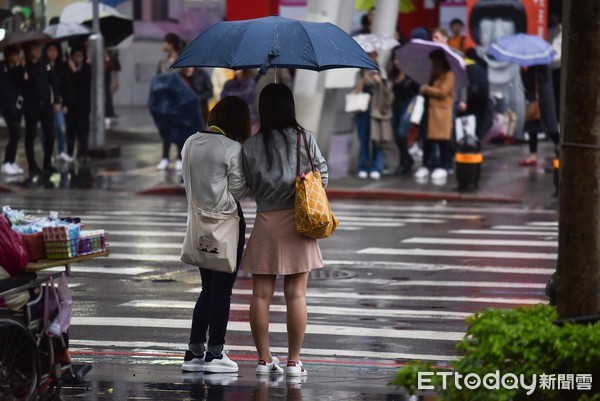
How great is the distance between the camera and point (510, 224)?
1781 cm

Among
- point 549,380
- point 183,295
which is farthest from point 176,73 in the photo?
point 549,380

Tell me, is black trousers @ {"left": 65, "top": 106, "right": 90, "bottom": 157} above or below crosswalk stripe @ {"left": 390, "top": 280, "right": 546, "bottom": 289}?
below

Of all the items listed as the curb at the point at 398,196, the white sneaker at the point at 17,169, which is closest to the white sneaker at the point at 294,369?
the curb at the point at 398,196

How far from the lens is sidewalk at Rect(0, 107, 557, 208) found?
2102 centimetres

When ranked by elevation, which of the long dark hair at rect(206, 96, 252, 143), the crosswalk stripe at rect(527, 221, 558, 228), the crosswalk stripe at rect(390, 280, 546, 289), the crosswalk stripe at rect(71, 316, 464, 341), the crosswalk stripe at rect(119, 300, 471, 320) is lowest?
the crosswalk stripe at rect(527, 221, 558, 228)

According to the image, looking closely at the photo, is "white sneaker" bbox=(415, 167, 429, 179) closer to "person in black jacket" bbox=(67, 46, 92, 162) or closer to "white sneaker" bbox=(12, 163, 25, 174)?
"person in black jacket" bbox=(67, 46, 92, 162)

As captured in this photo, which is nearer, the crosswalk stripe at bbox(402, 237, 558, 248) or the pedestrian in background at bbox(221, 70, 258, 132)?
the crosswalk stripe at bbox(402, 237, 558, 248)

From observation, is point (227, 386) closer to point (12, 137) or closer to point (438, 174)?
point (438, 174)

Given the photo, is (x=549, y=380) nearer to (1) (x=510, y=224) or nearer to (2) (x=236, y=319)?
(2) (x=236, y=319)

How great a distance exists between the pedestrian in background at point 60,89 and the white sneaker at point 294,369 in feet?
53.7

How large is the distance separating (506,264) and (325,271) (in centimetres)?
192

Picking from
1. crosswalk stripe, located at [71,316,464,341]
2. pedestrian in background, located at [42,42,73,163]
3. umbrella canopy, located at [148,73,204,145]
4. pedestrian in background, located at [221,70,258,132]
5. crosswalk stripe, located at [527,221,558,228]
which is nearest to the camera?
crosswalk stripe, located at [71,316,464,341]

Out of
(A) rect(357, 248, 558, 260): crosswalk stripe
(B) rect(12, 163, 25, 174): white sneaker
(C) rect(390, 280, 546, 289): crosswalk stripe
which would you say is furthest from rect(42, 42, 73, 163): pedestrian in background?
(C) rect(390, 280, 546, 289): crosswalk stripe

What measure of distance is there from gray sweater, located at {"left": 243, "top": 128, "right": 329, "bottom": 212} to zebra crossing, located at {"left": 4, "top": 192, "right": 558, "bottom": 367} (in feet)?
4.48
